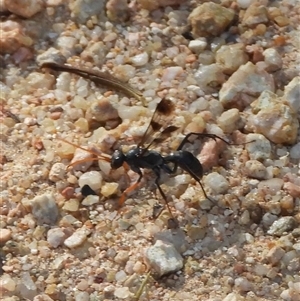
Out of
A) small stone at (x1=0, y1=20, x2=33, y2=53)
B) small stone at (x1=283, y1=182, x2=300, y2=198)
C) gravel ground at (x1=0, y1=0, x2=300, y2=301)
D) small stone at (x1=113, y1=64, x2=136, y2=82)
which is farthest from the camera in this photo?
small stone at (x1=0, y1=20, x2=33, y2=53)

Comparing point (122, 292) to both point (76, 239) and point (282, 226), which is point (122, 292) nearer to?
point (76, 239)

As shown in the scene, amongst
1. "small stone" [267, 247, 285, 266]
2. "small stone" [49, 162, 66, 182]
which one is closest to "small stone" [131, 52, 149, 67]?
"small stone" [49, 162, 66, 182]

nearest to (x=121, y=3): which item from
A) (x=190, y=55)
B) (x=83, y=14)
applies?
(x=83, y=14)

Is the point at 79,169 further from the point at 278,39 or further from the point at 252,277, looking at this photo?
the point at 278,39

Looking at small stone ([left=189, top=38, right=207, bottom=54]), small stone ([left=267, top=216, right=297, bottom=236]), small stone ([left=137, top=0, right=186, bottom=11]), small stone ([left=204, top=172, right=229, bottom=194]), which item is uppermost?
small stone ([left=137, top=0, right=186, bottom=11])

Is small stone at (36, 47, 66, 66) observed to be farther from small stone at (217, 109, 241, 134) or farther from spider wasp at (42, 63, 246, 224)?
small stone at (217, 109, 241, 134)

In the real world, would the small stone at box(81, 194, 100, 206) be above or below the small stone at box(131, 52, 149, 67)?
below
